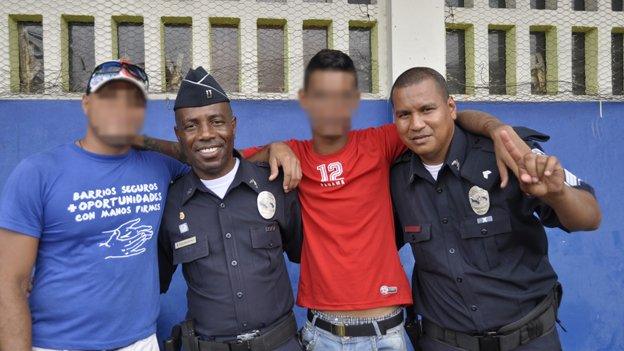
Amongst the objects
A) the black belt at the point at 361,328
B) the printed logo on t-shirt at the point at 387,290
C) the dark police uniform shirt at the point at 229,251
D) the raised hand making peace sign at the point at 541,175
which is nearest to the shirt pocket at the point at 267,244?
the dark police uniform shirt at the point at 229,251

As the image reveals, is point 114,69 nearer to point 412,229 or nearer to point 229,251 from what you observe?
point 229,251

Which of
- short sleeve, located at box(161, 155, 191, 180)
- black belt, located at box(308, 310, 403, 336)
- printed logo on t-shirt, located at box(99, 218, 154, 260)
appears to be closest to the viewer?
printed logo on t-shirt, located at box(99, 218, 154, 260)

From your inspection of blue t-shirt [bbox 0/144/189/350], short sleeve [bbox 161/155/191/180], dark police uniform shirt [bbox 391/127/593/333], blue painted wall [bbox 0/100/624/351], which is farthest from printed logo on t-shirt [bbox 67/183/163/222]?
blue painted wall [bbox 0/100/624/351]

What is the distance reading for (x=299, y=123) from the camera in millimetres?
3076

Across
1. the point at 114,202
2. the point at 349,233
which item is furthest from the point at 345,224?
the point at 114,202

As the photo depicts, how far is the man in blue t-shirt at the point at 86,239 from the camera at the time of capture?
162 centimetres

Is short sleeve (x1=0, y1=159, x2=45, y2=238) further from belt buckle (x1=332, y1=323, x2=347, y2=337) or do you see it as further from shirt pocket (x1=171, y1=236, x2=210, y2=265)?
belt buckle (x1=332, y1=323, x2=347, y2=337)

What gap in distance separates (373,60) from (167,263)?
6.28ft

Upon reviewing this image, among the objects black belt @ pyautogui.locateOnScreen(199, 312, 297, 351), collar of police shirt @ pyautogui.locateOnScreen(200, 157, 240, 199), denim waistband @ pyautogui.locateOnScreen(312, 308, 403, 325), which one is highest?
collar of police shirt @ pyautogui.locateOnScreen(200, 157, 240, 199)

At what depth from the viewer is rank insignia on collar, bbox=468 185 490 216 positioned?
1.92 m

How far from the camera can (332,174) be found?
2.10 m

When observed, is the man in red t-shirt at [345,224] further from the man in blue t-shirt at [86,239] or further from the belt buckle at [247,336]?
the man in blue t-shirt at [86,239]

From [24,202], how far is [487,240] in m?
1.75

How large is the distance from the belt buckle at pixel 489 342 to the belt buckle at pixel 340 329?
1.83 feet
